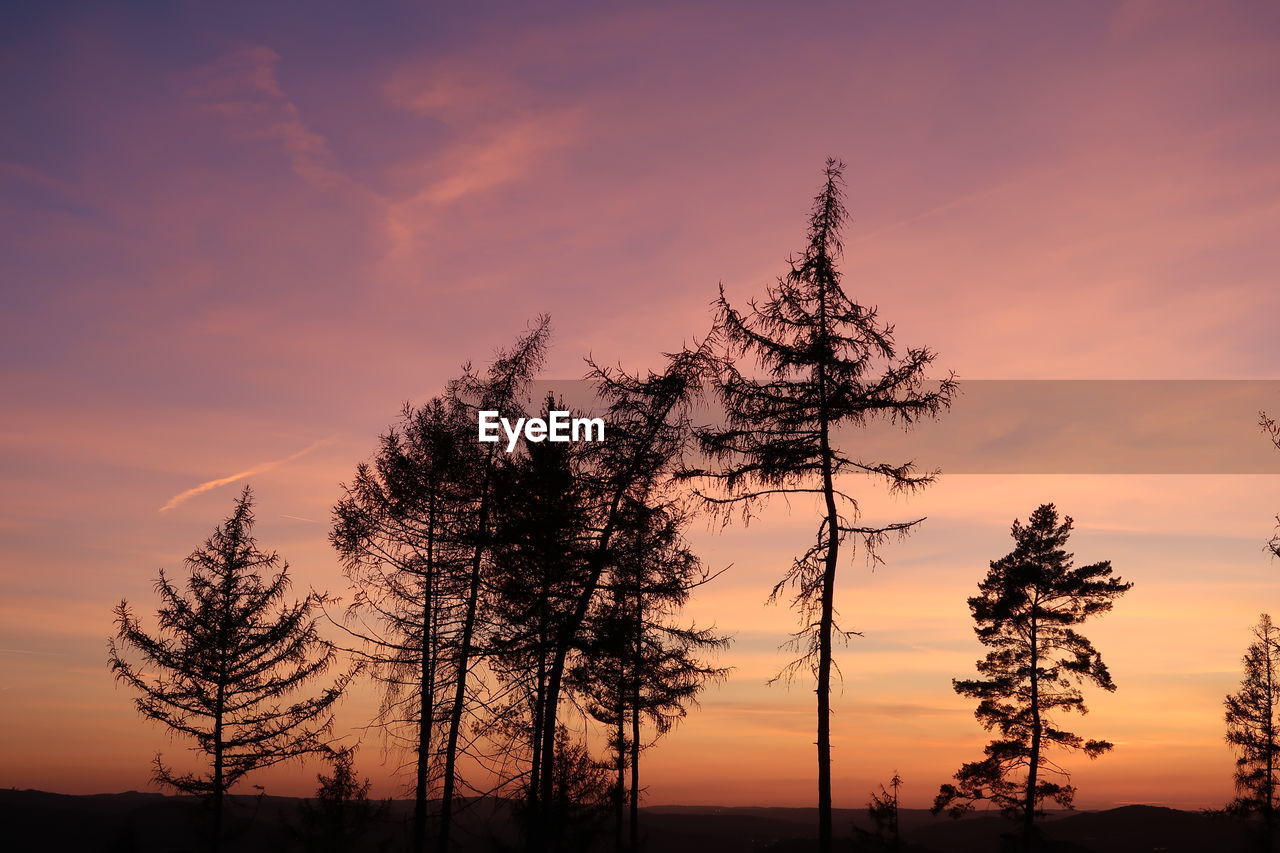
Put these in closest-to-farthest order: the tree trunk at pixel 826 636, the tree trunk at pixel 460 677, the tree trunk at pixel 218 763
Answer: the tree trunk at pixel 826 636, the tree trunk at pixel 460 677, the tree trunk at pixel 218 763

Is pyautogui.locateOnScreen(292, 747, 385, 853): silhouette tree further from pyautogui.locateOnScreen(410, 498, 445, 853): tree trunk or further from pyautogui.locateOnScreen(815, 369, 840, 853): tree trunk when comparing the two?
pyautogui.locateOnScreen(815, 369, 840, 853): tree trunk

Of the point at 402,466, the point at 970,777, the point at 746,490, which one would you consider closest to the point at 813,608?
the point at 746,490

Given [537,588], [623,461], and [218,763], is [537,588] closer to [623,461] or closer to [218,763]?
[623,461]

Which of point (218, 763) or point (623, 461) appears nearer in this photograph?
point (623, 461)

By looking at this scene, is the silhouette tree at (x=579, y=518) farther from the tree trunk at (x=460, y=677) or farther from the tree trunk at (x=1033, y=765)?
the tree trunk at (x=1033, y=765)

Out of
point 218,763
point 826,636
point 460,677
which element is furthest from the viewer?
point 218,763

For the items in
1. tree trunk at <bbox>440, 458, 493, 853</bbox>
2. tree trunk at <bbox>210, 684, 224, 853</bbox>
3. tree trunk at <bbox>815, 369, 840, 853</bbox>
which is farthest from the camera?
tree trunk at <bbox>210, 684, 224, 853</bbox>

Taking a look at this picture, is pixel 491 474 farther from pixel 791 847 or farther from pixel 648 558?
pixel 791 847

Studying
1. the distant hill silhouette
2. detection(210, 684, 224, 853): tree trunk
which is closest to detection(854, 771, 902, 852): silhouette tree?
the distant hill silhouette

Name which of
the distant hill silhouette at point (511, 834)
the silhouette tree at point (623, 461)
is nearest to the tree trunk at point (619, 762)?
the distant hill silhouette at point (511, 834)

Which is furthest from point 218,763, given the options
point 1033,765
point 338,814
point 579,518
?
point 1033,765

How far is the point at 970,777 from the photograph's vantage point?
→ 34.0 m

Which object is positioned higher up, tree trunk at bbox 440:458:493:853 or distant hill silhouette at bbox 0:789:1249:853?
tree trunk at bbox 440:458:493:853

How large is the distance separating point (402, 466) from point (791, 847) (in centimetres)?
3213
